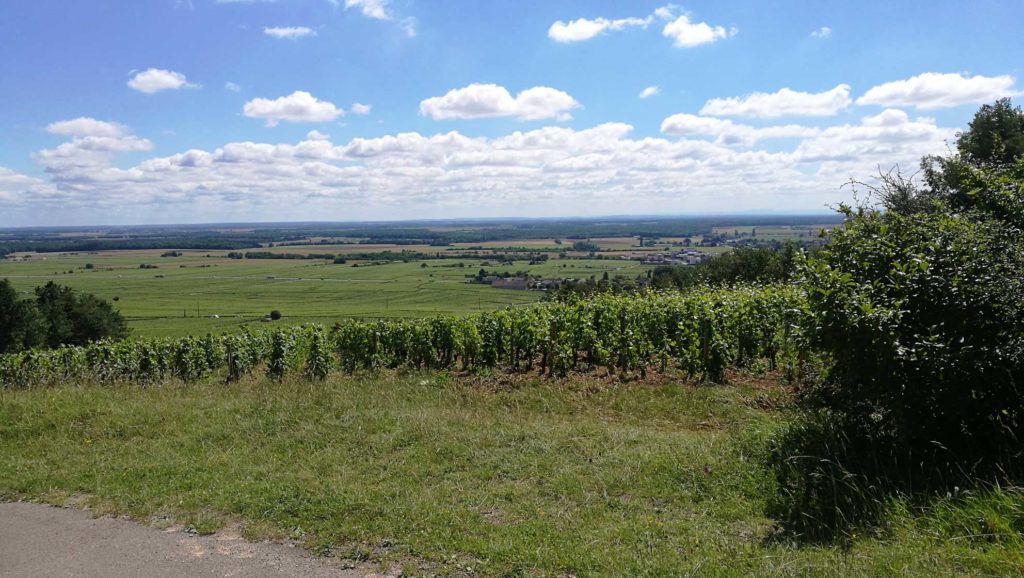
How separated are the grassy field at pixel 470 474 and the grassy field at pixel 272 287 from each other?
28328mm

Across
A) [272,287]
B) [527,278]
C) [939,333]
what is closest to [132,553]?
[939,333]

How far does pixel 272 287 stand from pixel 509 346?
80.0m

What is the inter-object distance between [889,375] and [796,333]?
2.63ft

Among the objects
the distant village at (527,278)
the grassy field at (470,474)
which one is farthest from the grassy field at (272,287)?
the grassy field at (470,474)

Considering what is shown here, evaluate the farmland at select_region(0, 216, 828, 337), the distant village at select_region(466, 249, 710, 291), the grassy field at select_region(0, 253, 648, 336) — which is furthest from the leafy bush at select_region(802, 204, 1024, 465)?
the distant village at select_region(466, 249, 710, 291)

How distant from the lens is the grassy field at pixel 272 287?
57188 millimetres

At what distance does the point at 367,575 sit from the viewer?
4273 millimetres

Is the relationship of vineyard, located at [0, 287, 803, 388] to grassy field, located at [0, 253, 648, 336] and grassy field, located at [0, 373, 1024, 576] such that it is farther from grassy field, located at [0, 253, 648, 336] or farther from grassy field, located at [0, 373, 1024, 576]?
grassy field, located at [0, 253, 648, 336]

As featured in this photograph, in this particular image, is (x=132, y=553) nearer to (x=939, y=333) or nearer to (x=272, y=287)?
(x=939, y=333)

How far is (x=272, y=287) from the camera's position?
83688 mm

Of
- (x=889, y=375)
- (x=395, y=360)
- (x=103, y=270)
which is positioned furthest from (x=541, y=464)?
(x=103, y=270)

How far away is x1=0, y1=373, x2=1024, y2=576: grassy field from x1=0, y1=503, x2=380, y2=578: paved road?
0.19 metres

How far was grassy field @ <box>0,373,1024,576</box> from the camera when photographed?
4301mm

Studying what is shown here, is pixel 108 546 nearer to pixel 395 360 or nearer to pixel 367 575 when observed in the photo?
pixel 367 575
